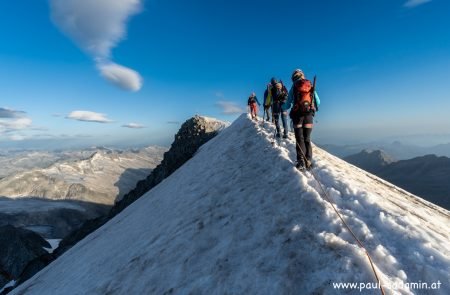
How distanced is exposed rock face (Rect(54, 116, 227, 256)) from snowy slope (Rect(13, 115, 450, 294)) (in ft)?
109

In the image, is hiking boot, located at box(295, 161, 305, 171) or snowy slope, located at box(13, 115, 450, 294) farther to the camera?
hiking boot, located at box(295, 161, 305, 171)

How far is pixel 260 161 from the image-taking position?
609 inches

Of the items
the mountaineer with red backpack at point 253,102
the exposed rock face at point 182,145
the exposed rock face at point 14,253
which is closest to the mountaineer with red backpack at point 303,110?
the mountaineer with red backpack at point 253,102

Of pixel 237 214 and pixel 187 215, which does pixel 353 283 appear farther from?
pixel 187 215

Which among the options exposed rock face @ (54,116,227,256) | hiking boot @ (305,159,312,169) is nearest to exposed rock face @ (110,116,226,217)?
exposed rock face @ (54,116,227,256)

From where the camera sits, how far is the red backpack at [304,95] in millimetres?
12461

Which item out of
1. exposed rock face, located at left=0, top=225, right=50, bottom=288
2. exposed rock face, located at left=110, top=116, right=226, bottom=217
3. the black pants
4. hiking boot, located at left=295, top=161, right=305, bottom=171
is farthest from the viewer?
exposed rock face, located at left=0, top=225, right=50, bottom=288

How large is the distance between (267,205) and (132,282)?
213 inches

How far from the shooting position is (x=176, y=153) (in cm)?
5238

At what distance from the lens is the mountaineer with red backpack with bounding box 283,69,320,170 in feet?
40.9

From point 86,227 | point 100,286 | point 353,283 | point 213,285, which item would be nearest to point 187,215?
point 100,286

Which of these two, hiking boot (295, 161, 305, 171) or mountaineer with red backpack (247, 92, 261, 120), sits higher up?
mountaineer with red backpack (247, 92, 261, 120)

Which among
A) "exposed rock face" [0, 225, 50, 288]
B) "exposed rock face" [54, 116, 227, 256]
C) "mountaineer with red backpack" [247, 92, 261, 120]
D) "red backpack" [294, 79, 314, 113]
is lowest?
"exposed rock face" [0, 225, 50, 288]

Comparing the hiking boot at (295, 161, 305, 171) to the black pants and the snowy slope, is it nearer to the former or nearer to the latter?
the black pants
